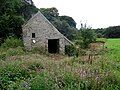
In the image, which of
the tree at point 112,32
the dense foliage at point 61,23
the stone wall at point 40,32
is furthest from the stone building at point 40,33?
the tree at point 112,32

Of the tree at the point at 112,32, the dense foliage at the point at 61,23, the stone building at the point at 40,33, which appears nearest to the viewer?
the stone building at the point at 40,33

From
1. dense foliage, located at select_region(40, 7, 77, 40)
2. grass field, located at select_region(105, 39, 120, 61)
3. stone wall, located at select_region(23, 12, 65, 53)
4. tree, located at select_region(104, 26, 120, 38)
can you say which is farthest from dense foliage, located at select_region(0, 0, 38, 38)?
tree, located at select_region(104, 26, 120, 38)

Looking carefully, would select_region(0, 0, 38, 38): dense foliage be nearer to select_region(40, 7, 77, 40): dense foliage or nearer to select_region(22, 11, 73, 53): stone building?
select_region(22, 11, 73, 53): stone building

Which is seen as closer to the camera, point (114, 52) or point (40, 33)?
point (114, 52)

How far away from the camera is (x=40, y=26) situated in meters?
28.6

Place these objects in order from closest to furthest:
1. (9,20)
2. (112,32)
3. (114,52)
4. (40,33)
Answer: (114,52)
(40,33)
(9,20)
(112,32)

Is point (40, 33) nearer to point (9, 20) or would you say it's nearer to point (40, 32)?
→ point (40, 32)

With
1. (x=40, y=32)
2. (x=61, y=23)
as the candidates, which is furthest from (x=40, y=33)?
(x=61, y=23)

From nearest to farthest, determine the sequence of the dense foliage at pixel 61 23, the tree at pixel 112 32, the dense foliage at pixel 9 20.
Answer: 1. the dense foliage at pixel 9 20
2. the tree at pixel 112 32
3. the dense foliage at pixel 61 23

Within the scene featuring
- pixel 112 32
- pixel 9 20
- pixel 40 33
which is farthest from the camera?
pixel 112 32

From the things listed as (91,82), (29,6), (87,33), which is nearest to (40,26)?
(87,33)

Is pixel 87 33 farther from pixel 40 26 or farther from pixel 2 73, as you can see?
pixel 2 73

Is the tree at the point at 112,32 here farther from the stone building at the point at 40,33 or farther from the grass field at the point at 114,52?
the stone building at the point at 40,33

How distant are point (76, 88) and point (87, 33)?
25.0m
